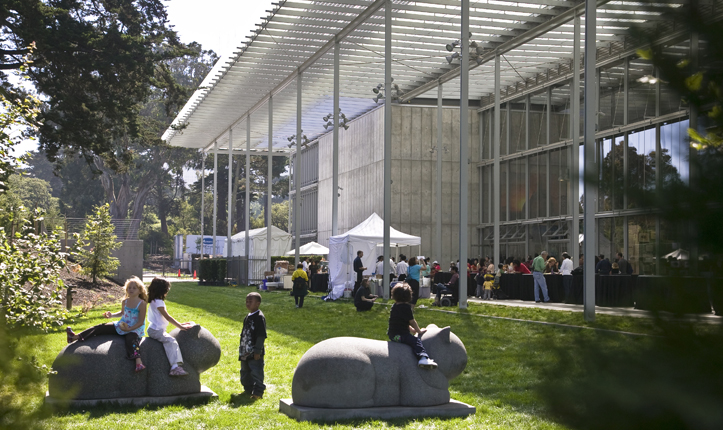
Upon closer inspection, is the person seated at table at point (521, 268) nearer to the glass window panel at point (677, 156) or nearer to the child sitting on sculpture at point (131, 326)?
the child sitting on sculpture at point (131, 326)

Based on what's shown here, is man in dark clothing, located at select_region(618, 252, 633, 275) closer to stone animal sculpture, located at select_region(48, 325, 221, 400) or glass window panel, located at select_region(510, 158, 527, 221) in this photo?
glass window panel, located at select_region(510, 158, 527, 221)

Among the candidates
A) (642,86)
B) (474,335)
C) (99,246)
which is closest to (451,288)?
(474,335)

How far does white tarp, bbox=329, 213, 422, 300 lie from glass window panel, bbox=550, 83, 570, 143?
33.7 feet

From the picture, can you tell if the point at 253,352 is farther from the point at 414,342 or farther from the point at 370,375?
the point at 414,342

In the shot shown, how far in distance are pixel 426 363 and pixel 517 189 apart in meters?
31.7

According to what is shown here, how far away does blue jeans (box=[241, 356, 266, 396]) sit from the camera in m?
9.05

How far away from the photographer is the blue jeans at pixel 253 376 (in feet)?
29.7

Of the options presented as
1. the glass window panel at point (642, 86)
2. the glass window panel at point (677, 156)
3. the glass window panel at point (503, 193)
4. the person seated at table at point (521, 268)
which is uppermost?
the glass window panel at point (503, 193)

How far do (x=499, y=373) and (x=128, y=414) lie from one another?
5437mm

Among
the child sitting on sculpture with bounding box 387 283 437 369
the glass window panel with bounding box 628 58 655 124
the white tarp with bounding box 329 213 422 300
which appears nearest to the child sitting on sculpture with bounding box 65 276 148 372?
the child sitting on sculpture with bounding box 387 283 437 369

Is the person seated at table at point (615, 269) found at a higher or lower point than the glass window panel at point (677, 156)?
lower

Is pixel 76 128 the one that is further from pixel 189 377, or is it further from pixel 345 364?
pixel 345 364

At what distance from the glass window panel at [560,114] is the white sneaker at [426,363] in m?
28.8

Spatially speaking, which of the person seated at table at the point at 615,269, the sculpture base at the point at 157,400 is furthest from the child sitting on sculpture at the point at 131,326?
the person seated at table at the point at 615,269
